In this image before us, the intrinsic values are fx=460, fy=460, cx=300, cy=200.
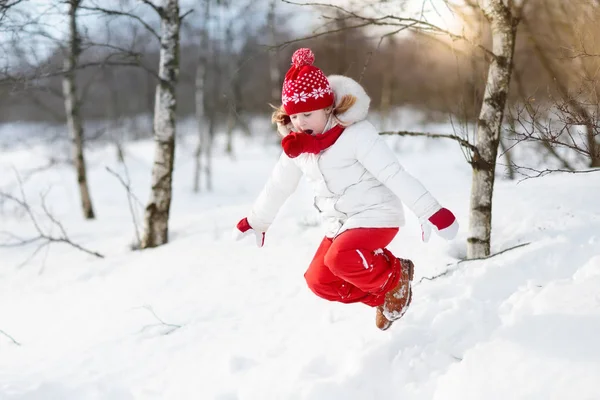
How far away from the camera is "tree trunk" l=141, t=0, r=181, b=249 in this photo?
17.7ft

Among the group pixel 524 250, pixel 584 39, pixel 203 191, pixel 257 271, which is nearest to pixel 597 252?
pixel 524 250

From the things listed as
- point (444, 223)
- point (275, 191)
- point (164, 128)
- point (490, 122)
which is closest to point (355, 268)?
point (444, 223)

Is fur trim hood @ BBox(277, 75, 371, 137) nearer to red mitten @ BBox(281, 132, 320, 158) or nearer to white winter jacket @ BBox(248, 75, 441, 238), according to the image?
white winter jacket @ BBox(248, 75, 441, 238)

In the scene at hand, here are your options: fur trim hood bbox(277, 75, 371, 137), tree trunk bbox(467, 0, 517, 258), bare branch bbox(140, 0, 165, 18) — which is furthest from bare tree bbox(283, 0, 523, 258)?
bare branch bbox(140, 0, 165, 18)

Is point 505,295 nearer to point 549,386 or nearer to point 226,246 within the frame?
point 549,386

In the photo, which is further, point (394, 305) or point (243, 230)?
point (243, 230)

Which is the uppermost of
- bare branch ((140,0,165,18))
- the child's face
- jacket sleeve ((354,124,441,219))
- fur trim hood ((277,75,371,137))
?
bare branch ((140,0,165,18))

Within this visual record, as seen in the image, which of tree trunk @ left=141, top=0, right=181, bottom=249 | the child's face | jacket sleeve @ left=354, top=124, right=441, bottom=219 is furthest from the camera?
tree trunk @ left=141, top=0, right=181, bottom=249

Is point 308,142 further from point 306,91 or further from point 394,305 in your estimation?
point 394,305

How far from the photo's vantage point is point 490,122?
3.03 metres

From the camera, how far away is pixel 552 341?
205cm

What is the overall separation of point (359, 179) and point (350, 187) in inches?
2.5

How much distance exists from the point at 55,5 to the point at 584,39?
3.95 metres

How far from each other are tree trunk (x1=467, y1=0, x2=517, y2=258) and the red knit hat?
1.29 m
